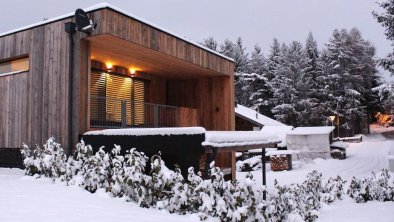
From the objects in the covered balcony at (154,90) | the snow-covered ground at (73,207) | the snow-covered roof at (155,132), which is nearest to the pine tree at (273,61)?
the covered balcony at (154,90)

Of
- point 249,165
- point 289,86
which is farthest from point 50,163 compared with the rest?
point 289,86

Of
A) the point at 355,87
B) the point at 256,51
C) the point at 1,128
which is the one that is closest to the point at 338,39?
the point at 355,87

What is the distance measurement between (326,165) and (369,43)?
37.1 m

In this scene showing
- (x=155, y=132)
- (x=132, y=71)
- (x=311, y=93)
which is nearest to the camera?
(x=155, y=132)

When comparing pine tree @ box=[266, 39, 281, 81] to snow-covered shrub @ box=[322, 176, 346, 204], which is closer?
snow-covered shrub @ box=[322, 176, 346, 204]

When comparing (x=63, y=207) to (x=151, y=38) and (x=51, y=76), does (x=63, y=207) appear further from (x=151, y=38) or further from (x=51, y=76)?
(x=151, y=38)

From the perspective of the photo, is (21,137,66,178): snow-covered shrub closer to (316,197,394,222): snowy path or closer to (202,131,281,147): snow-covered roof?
(202,131,281,147): snow-covered roof

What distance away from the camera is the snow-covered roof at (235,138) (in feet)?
27.5

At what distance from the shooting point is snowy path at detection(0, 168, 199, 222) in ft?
18.3

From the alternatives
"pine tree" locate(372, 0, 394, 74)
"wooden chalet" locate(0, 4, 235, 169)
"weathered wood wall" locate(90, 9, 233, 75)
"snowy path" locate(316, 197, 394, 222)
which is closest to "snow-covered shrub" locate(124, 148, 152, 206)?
"wooden chalet" locate(0, 4, 235, 169)

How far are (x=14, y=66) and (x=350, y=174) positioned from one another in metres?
15.6

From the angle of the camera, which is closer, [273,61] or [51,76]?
[51,76]

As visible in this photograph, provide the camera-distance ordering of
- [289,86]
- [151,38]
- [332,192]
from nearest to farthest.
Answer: [151,38]
[332,192]
[289,86]

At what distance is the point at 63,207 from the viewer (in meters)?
6.13
